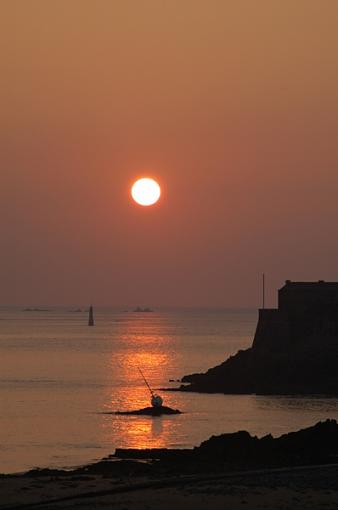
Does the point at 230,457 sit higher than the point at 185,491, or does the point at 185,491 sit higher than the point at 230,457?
the point at 230,457

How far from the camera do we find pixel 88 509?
27.2 metres

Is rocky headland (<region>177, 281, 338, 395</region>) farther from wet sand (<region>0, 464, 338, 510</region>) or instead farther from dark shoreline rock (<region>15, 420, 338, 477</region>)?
wet sand (<region>0, 464, 338, 510</region>)

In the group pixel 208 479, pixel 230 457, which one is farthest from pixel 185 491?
pixel 230 457

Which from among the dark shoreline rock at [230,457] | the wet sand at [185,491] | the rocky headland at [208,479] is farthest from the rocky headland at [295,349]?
the wet sand at [185,491]

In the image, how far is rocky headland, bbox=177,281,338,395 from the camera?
8206 cm

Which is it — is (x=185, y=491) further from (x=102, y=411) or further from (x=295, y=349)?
(x=295, y=349)

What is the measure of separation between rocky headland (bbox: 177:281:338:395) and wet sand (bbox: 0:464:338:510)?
49392 millimetres

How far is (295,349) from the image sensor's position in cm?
8400

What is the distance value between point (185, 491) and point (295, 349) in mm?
55140

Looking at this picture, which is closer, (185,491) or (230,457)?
(185,491)

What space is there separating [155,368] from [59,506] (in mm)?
95634

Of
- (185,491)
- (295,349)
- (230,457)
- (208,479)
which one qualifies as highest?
(295,349)

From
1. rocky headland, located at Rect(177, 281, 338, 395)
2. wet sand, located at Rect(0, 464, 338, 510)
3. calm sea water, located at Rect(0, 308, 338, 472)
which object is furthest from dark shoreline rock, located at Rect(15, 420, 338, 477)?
rocky headland, located at Rect(177, 281, 338, 395)

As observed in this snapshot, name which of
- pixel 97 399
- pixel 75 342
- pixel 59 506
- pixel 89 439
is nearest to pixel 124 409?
pixel 97 399
